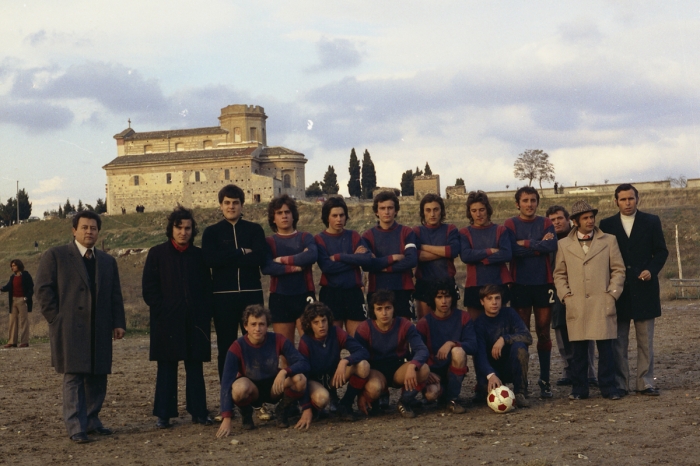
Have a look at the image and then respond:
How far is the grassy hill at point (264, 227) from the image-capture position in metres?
27.8

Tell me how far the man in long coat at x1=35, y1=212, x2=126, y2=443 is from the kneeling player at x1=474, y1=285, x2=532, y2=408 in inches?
132

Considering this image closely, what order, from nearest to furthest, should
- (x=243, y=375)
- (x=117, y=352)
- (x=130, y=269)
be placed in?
(x=243, y=375), (x=117, y=352), (x=130, y=269)

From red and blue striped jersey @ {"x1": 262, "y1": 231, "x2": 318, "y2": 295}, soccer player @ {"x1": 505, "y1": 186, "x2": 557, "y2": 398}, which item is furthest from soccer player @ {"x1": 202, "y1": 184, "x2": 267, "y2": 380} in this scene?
soccer player @ {"x1": 505, "y1": 186, "x2": 557, "y2": 398}

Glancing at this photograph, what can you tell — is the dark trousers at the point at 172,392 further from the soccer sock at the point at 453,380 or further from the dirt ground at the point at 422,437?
the soccer sock at the point at 453,380

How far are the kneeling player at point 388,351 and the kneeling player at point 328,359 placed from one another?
0.43 feet

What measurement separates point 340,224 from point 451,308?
1.36 m

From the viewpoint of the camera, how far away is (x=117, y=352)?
44.4 ft

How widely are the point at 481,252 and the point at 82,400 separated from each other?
3.89m

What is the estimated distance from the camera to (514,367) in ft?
23.6

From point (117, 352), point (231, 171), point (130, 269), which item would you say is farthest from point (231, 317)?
point (231, 171)

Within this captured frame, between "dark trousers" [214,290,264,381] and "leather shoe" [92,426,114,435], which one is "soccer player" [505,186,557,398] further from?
"leather shoe" [92,426,114,435]

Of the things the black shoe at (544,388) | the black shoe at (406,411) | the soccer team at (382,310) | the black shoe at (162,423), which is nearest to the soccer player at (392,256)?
the soccer team at (382,310)

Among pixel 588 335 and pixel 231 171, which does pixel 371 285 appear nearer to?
pixel 588 335

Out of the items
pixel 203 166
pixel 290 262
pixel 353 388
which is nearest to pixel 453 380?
pixel 353 388
